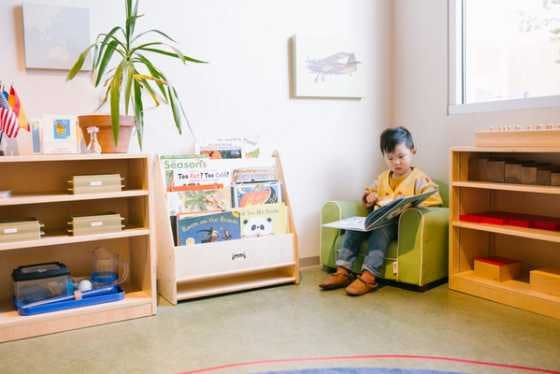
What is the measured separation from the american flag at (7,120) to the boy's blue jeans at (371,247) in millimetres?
1746

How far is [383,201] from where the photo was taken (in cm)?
305

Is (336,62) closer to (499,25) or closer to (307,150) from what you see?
(307,150)

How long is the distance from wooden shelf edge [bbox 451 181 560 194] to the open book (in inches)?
6.4

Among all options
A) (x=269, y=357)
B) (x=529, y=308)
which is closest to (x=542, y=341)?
(x=529, y=308)

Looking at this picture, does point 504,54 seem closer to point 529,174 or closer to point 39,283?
point 529,174

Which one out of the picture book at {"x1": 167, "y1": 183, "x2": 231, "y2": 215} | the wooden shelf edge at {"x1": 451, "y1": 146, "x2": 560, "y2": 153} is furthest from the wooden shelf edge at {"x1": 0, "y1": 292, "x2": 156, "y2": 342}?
the wooden shelf edge at {"x1": 451, "y1": 146, "x2": 560, "y2": 153}

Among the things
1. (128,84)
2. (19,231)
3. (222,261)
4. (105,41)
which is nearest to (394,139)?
(222,261)


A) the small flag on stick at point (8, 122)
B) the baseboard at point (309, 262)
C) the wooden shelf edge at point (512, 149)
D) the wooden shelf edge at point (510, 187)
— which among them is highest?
the small flag on stick at point (8, 122)

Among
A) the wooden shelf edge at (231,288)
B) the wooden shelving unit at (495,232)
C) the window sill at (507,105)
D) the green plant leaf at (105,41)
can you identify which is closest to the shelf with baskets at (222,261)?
the wooden shelf edge at (231,288)

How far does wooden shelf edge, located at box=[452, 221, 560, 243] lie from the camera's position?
2.43 m

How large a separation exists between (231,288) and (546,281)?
153cm

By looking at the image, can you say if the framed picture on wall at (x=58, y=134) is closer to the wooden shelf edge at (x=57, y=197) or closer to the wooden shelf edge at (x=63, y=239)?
the wooden shelf edge at (x=57, y=197)

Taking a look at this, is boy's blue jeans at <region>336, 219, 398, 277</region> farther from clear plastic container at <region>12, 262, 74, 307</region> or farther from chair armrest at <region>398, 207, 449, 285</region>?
clear plastic container at <region>12, 262, 74, 307</region>

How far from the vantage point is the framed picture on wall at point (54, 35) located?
257cm
